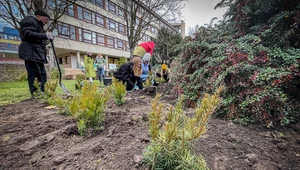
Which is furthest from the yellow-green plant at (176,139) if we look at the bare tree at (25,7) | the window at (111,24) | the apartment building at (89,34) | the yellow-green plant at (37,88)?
the window at (111,24)

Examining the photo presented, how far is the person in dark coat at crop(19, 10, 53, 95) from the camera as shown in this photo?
9.87 ft

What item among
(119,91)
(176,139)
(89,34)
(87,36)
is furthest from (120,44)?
(176,139)

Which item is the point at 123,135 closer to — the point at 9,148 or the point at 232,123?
the point at 9,148

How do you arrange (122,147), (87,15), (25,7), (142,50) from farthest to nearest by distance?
(87,15) → (25,7) → (142,50) → (122,147)

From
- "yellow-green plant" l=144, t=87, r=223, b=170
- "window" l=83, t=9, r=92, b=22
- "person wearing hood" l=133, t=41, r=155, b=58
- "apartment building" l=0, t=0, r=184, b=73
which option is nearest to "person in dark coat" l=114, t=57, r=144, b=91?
"person wearing hood" l=133, t=41, r=155, b=58

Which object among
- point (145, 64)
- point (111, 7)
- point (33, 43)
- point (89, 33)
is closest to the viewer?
point (33, 43)

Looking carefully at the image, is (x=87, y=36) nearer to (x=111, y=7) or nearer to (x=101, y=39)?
(x=101, y=39)

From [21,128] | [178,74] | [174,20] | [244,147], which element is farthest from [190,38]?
[174,20]

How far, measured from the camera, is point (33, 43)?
10.3ft

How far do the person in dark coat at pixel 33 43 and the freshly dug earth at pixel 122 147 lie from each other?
195 cm

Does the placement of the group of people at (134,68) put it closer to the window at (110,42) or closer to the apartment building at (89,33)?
the apartment building at (89,33)

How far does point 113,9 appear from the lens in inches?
971

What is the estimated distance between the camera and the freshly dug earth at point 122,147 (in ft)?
3.26

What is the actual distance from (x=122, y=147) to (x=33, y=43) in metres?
3.41
